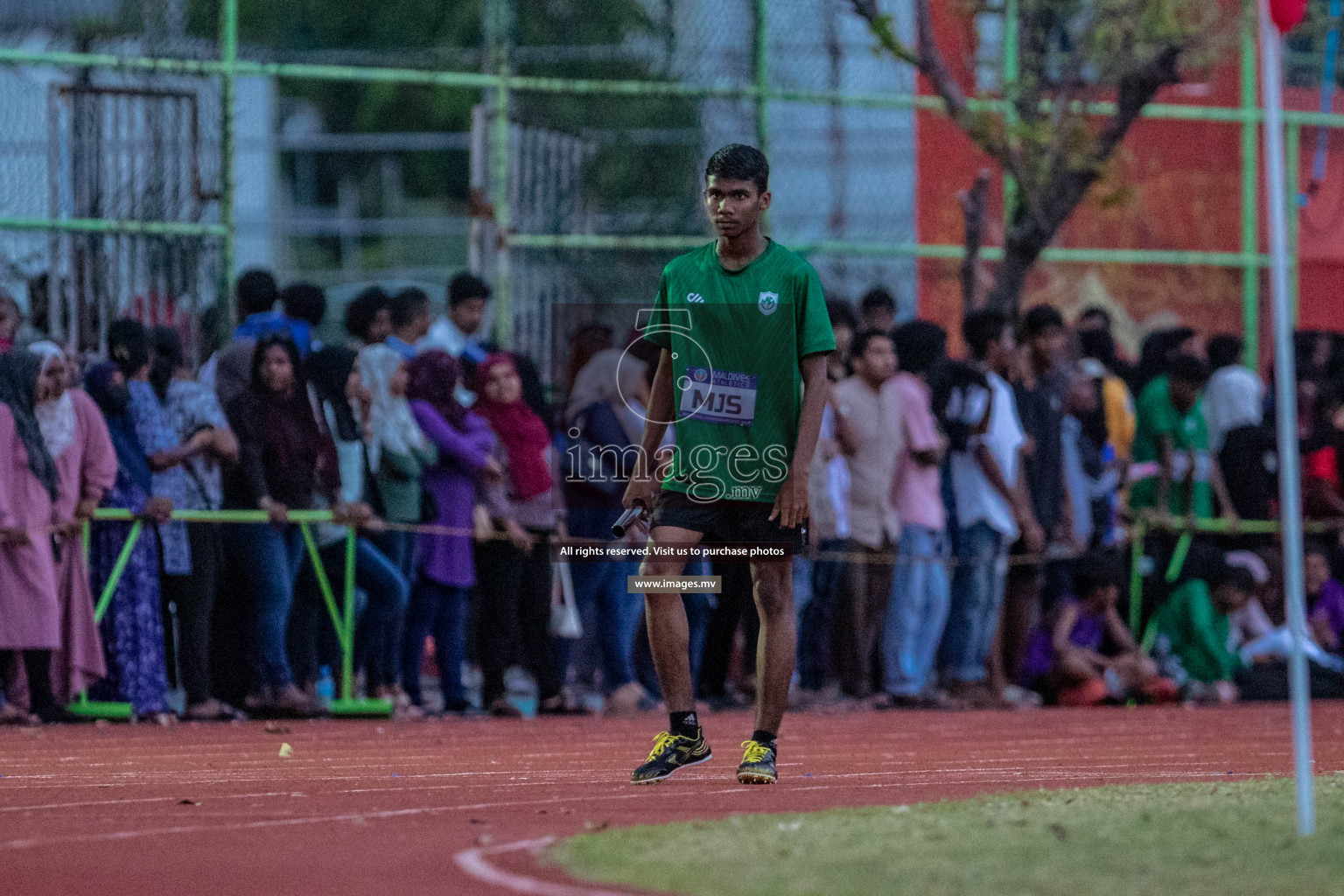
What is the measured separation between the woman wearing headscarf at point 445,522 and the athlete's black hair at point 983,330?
3427mm

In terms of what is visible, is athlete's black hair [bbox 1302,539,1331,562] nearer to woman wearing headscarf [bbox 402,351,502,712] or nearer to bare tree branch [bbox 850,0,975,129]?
bare tree branch [bbox 850,0,975,129]

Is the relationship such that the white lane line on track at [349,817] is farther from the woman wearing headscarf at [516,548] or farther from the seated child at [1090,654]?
the seated child at [1090,654]

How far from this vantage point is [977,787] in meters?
7.75

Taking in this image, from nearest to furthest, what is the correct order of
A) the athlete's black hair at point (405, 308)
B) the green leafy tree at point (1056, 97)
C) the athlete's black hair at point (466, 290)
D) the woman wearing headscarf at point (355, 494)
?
1. the woman wearing headscarf at point (355, 494)
2. the athlete's black hair at point (405, 308)
3. the athlete's black hair at point (466, 290)
4. the green leafy tree at point (1056, 97)

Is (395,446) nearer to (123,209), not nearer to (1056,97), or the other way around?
(123,209)

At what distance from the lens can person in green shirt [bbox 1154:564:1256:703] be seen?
15.0 m

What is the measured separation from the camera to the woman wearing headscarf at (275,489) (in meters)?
12.1

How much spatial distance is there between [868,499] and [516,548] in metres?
2.31

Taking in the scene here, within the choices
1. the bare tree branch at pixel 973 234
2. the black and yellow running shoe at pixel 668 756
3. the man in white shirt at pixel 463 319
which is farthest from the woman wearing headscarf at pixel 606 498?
the black and yellow running shoe at pixel 668 756

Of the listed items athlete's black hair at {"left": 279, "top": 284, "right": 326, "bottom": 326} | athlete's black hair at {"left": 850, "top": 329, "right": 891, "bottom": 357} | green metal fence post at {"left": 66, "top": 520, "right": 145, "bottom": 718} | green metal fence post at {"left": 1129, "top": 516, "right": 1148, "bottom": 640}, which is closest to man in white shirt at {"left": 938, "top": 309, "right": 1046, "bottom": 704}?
athlete's black hair at {"left": 850, "top": 329, "right": 891, "bottom": 357}

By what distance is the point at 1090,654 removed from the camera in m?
14.7

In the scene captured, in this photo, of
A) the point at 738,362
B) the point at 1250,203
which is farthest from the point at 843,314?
the point at 738,362

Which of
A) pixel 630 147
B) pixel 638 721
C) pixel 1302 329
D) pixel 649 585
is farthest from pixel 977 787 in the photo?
pixel 1302 329

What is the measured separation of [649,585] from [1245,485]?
913cm
